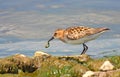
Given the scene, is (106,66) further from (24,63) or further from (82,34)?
(82,34)

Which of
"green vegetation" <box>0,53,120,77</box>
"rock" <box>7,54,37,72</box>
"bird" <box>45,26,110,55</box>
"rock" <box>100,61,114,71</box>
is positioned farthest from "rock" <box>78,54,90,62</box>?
"bird" <box>45,26,110,55</box>

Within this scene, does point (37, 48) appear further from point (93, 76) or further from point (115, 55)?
point (93, 76)

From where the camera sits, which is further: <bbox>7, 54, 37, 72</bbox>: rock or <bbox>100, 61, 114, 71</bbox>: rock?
<bbox>7, 54, 37, 72</bbox>: rock

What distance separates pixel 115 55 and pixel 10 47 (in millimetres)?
17118

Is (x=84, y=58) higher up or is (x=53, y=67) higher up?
(x=53, y=67)

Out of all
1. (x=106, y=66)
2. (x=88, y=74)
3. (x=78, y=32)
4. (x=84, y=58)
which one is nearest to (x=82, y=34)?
(x=78, y=32)

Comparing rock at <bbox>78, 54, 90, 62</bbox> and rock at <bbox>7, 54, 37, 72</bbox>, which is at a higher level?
rock at <bbox>7, 54, 37, 72</bbox>

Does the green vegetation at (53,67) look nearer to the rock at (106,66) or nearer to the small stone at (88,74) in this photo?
the rock at (106,66)

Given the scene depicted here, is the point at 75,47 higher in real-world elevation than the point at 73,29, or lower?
lower

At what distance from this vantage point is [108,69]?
20.3 meters

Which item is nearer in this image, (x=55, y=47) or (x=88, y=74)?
(x=88, y=74)

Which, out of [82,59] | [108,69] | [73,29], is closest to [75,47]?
[73,29]

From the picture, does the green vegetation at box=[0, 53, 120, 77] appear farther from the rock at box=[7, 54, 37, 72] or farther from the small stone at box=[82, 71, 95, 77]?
the small stone at box=[82, 71, 95, 77]

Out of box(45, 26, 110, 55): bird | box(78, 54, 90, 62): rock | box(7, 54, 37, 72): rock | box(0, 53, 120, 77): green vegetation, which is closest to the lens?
box(0, 53, 120, 77): green vegetation
